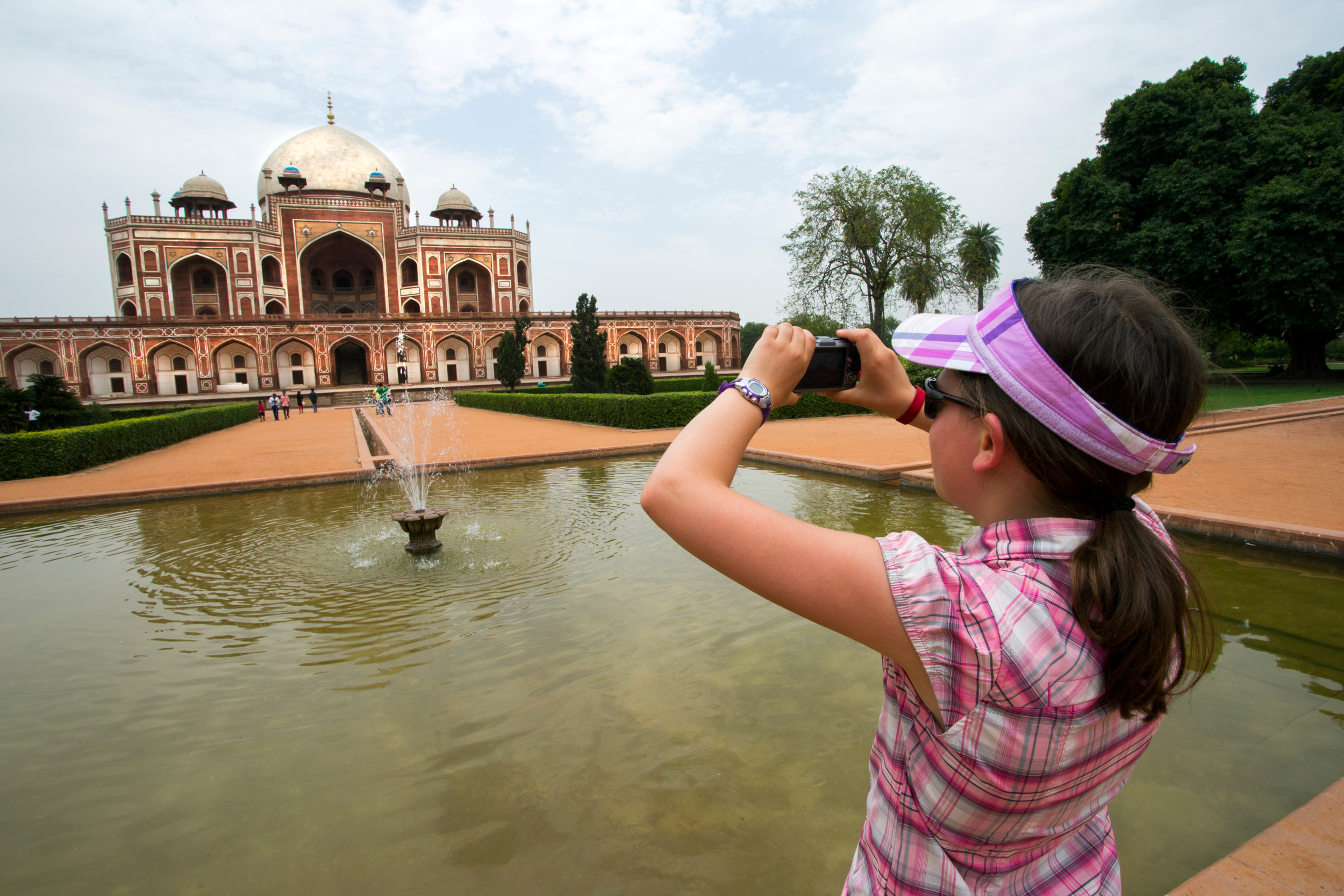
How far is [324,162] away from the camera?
145 ft

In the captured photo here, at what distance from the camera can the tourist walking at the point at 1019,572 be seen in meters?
0.68

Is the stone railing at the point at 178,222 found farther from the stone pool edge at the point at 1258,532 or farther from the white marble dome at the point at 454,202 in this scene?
the stone pool edge at the point at 1258,532

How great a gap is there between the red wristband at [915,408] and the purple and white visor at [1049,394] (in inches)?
12.3

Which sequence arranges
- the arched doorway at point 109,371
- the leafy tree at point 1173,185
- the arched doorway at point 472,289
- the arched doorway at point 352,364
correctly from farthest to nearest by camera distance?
the arched doorway at point 472,289, the arched doorway at point 352,364, the arched doorway at point 109,371, the leafy tree at point 1173,185

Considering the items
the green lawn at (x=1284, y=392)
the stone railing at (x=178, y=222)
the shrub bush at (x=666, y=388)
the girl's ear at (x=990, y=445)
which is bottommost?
the green lawn at (x=1284, y=392)

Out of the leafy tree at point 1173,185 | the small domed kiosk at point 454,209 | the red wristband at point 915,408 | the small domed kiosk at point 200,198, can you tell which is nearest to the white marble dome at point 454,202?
the small domed kiosk at point 454,209

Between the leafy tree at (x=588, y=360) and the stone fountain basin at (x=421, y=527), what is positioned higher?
the leafy tree at (x=588, y=360)

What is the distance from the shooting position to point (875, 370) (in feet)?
3.39

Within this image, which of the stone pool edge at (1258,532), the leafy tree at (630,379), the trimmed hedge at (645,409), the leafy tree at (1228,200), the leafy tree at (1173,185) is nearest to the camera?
the stone pool edge at (1258,532)

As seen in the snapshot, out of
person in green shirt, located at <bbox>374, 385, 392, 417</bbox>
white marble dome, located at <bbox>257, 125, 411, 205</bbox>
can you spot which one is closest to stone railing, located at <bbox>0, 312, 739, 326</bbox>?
white marble dome, located at <bbox>257, 125, 411, 205</bbox>

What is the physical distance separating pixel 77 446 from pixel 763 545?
13431mm

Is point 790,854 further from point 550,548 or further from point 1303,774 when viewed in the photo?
point 550,548

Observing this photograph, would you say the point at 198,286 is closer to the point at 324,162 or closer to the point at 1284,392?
the point at 324,162

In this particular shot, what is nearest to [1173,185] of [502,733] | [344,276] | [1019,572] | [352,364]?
[502,733]
